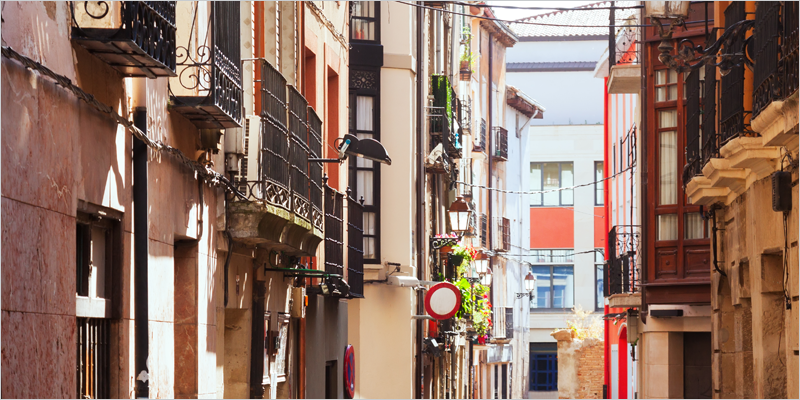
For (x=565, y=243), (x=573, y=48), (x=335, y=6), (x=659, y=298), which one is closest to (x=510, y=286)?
(x=565, y=243)

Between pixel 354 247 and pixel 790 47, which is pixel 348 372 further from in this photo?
pixel 790 47

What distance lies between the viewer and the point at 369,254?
22.1 m

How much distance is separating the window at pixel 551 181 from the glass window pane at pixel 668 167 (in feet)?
115

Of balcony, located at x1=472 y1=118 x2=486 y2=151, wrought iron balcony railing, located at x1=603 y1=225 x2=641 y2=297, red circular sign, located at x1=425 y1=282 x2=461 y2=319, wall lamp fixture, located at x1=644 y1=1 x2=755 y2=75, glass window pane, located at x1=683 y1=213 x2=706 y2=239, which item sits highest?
balcony, located at x1=472 y1=118 x2=486 y2=151

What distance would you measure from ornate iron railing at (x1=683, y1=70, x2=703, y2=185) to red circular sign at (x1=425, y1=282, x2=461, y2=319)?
5601mm

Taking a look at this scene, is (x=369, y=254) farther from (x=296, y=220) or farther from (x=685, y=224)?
(x=296, y=220)

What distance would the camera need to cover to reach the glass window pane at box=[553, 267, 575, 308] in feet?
187

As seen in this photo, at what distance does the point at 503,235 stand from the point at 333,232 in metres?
31.6

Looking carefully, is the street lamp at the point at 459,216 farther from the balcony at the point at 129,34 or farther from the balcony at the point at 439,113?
the balcony at the point at 129,34

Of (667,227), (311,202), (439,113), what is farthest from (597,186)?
(311,202)

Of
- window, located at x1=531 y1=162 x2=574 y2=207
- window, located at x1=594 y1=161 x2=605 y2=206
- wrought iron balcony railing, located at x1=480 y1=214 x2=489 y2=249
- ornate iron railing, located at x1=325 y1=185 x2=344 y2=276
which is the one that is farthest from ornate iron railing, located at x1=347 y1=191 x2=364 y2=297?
window, located at x1=594 y1=161 x2=605 y2=206

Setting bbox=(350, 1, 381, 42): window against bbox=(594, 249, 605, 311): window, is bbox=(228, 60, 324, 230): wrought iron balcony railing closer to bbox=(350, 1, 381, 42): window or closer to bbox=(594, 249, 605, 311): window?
bbox=(350, 1, 381, 42): window

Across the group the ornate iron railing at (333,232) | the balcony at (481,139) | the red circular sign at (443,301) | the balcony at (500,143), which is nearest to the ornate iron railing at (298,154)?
the ornate iron railing at (333,232)

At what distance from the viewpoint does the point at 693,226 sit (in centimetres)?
2173
